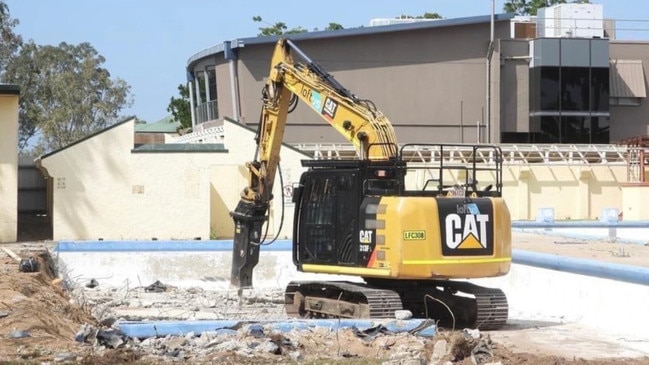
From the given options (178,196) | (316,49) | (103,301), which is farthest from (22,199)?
(103,301)

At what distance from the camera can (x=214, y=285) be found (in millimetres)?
25469

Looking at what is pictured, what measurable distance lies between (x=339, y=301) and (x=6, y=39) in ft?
189

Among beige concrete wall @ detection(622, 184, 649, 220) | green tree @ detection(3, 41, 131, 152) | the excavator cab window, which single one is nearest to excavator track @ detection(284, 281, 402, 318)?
the excavator cab window

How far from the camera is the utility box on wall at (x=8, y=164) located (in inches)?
1320

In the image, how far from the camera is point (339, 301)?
17.1m

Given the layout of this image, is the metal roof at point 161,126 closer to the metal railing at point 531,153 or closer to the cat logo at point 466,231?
the metal railing at point 531,153

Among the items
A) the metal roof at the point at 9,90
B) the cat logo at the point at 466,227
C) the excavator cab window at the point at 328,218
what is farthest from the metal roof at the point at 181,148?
the cat logo at the point at 466,227

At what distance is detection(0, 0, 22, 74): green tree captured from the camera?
66688mm

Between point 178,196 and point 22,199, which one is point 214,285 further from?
point 22,199

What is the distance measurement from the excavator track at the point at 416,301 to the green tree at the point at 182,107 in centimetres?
5964

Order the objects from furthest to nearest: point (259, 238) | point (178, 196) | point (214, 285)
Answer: point (178, 196) → point (214, 285) → point (259, 238)

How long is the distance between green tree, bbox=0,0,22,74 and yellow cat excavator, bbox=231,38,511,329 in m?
51.9

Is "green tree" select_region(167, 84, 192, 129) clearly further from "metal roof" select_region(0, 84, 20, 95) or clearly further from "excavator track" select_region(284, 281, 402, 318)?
"excavator track" select_region(284, 281, 402, 318)

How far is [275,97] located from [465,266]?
588 cm
